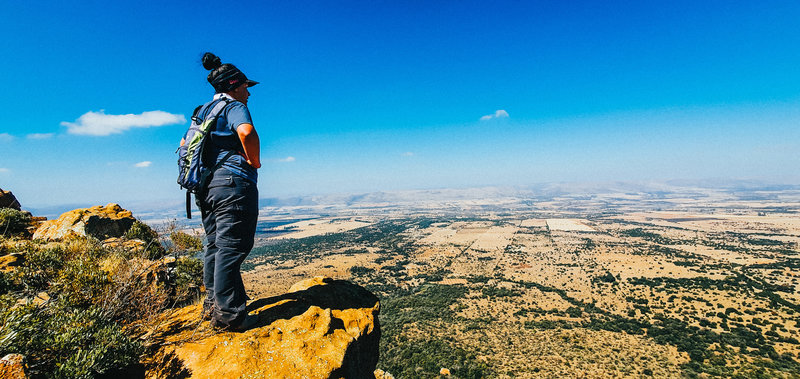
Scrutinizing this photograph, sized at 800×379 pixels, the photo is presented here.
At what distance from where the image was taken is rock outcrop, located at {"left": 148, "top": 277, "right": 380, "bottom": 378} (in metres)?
3.38

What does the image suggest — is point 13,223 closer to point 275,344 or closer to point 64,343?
point 64,343

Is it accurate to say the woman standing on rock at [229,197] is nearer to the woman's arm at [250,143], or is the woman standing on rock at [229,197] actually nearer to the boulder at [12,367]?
the woman's arm at [250,143]

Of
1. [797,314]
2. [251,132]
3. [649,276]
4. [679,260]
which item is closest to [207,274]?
[251,132]

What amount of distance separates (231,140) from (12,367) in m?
2.56

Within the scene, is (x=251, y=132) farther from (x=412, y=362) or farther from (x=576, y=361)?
(x=576, y=361)

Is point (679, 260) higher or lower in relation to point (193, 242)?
lower

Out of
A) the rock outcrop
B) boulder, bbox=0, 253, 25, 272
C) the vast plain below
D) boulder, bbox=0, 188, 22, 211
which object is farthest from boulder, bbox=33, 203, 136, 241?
the vast plain below

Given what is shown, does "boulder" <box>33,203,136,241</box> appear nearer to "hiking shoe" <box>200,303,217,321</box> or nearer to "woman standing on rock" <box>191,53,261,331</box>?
"hiking shoe" <box>200,303,217,321</box>

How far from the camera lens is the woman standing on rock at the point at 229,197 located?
3.53 meters

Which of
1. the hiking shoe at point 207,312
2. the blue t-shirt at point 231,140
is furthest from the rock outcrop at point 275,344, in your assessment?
the blue t-shirt at point 231,140

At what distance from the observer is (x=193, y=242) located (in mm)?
9414

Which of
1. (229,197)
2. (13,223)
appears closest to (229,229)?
(229,197)

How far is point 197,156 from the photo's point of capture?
349 cm

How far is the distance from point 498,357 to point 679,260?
68.8 metres
